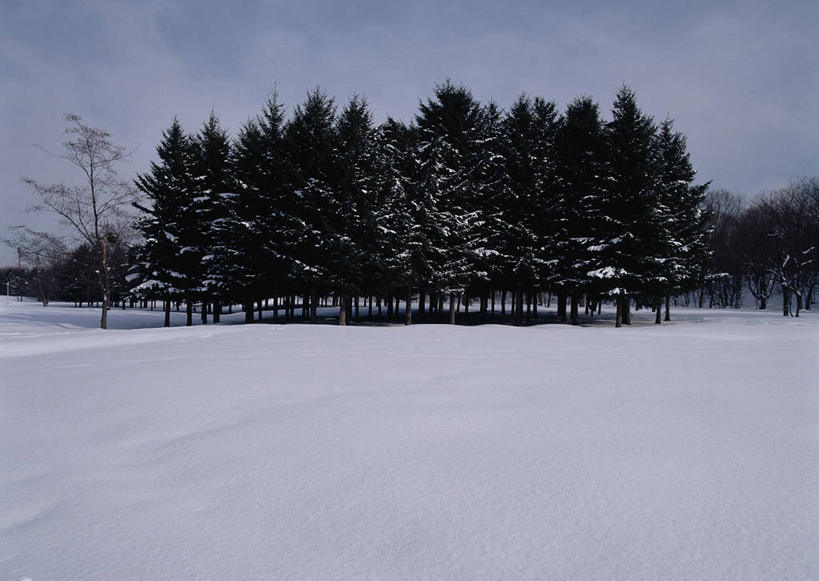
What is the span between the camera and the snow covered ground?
2.03m

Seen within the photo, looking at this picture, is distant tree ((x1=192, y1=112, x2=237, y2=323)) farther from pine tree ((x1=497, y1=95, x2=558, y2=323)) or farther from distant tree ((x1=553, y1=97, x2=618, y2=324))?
distant tree ((x1=553, y1=97, x2=618, y2=324))

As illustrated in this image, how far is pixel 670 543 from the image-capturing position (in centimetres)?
209

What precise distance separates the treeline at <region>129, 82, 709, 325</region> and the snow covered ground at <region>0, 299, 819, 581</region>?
16.1 metres

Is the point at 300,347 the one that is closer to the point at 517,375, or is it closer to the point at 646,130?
the point at 517,375

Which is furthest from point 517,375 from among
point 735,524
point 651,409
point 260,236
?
point 260,236

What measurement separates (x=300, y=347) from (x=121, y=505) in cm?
674

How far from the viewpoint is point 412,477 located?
2.85m

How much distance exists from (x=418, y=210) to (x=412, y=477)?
67.4 feet

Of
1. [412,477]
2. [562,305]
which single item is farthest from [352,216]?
[412,477]

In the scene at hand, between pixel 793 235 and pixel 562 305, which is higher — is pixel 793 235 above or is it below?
above

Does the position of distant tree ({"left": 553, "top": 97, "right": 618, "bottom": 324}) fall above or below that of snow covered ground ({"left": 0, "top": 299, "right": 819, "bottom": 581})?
above

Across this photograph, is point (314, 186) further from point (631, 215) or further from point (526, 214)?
point (631, 215)

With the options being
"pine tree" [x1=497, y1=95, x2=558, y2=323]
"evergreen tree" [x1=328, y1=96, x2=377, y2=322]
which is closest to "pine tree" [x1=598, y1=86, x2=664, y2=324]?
"pine tree" [x1=497, y1=95, x2=558, y2=323]

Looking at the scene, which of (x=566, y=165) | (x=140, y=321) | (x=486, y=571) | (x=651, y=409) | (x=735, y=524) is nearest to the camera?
(x=486, y=571)
